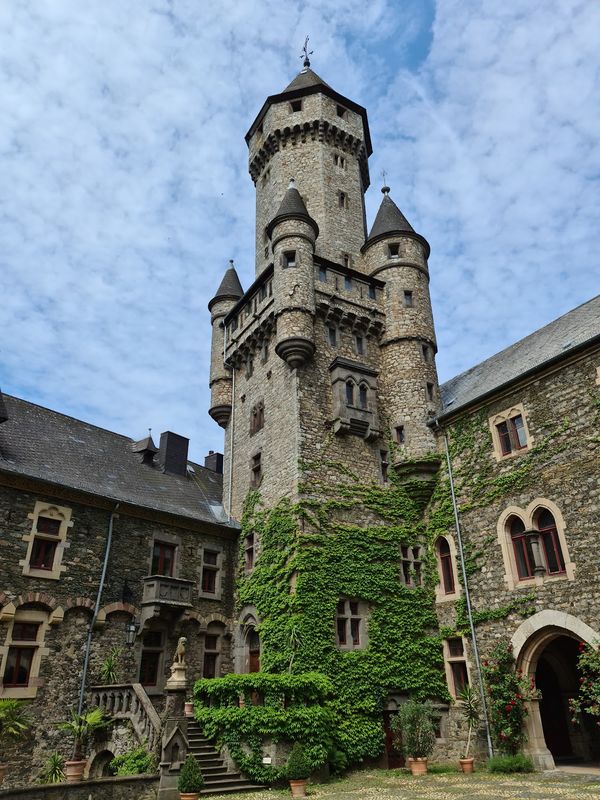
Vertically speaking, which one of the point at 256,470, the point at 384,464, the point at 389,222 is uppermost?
the point at 389,222

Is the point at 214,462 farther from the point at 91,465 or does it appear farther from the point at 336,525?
the point at 336,525

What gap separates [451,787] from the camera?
1396 centimetres

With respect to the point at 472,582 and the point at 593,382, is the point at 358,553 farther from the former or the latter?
the point at 593,382

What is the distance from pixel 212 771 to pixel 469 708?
743 centimetres

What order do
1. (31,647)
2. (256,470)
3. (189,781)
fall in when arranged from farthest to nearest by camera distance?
(256,470)
(31,647)
(189,781)

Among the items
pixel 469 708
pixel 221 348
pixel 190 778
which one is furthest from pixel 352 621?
pixel 221 348

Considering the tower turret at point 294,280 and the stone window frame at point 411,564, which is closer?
the stone window frame at point 411,564

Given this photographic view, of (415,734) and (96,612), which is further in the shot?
(96,612)

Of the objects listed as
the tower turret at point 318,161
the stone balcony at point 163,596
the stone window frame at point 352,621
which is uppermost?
the tower turret at point 318,161

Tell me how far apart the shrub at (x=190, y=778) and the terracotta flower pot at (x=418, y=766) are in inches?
230

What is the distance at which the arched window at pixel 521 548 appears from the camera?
17.6m

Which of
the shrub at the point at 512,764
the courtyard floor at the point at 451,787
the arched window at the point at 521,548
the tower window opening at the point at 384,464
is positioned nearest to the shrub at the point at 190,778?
the courtyard floor at the point at 451,787

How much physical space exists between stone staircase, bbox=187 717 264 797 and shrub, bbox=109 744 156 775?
1.37 metres

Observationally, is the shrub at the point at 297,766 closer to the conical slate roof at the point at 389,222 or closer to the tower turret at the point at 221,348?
the tower turret at the point at 221,348
